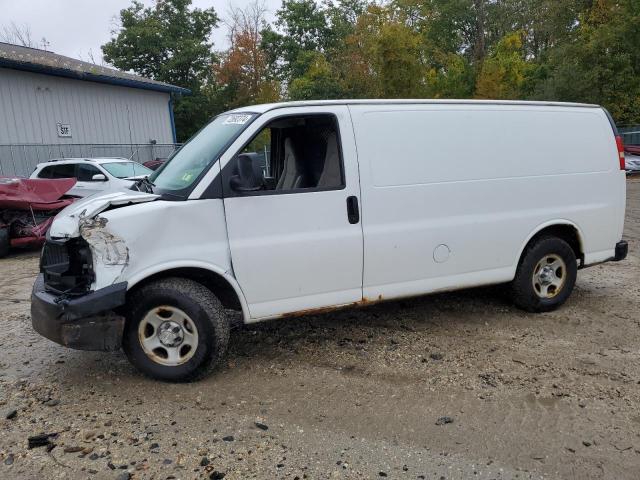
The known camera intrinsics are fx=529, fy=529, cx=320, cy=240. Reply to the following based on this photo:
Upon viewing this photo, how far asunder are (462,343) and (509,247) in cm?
103

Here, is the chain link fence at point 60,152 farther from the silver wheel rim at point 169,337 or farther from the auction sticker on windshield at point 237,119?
the silver wheel rim at point 169,337

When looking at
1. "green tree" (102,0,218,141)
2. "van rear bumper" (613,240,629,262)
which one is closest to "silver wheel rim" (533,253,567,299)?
"van rear bumper" (613,240,629,262)

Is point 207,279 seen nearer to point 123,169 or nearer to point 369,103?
point 369,103

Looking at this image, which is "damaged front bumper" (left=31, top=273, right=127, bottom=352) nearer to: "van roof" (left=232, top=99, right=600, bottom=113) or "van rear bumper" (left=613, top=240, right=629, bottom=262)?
"van roof" (left=232, top=99, right=600, bottom=113)

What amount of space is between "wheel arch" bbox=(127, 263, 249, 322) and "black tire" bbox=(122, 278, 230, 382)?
53 mm

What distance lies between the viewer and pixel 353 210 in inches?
165

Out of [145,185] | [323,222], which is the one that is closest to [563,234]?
[323,222]

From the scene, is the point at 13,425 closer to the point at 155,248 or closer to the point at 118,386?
the point at 118,386

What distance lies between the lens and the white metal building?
14945 mm

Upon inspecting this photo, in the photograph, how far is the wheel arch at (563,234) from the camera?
5031mm

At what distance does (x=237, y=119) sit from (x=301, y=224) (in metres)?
1.01

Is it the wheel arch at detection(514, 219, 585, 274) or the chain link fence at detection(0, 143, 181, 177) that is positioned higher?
the chain link fence at detection(0, 143, 181, 177)

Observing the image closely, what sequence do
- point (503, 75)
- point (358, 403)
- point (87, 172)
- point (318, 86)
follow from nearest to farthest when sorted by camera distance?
point (358, 403) → point (87, 172) → point (318, 86) → point (503, 75)

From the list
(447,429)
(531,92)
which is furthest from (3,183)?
(531,92)
